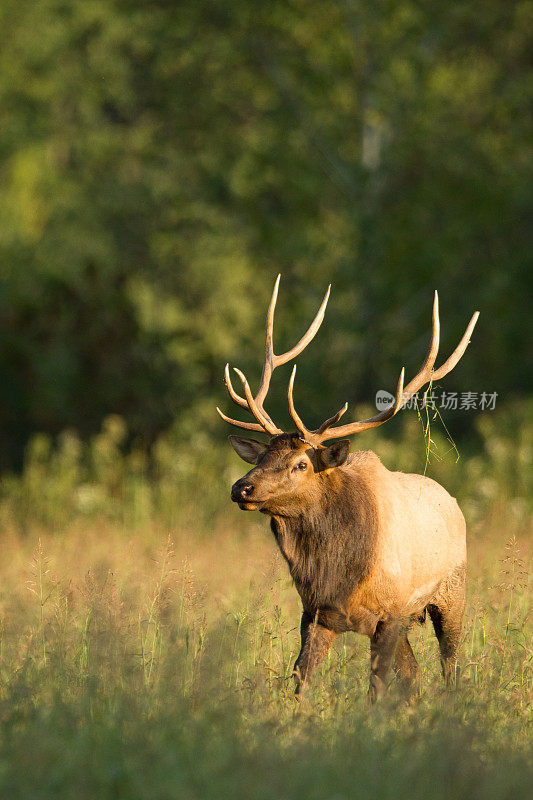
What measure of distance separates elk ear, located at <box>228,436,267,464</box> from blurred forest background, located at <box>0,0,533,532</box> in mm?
5430

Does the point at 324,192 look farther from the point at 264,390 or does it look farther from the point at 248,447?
the point at 248,447

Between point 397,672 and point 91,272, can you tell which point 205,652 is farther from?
point 91,272

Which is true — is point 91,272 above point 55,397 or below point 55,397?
above

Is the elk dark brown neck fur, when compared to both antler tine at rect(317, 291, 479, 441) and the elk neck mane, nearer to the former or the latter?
the elk neck mane

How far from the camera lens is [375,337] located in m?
12.8

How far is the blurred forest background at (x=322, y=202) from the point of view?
12.7 meters

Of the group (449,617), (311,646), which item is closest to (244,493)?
(311,646)

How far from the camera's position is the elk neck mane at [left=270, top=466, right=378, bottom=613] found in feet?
16.2

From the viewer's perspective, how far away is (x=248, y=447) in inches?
205

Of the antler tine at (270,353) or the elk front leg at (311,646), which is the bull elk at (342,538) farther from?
the antler tine at (270,353)

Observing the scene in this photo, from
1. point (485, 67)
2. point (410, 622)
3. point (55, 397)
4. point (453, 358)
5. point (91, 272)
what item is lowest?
point (410, 622)

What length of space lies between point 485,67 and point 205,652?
10046 mm

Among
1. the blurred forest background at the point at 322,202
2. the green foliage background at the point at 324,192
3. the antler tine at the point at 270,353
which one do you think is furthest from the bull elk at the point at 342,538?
the green foliage background at the point at 324,192

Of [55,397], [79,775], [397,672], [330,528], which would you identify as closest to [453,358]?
[330,528]
